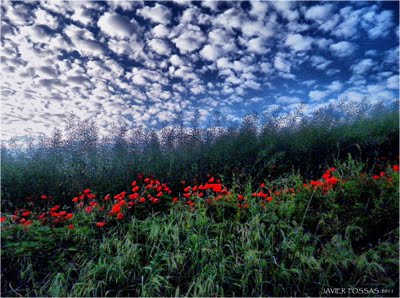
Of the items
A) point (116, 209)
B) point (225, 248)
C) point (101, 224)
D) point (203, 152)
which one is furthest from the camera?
point (203, 152)

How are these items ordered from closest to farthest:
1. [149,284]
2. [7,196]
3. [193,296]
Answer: [193,296]
[149,284]
[7,196]

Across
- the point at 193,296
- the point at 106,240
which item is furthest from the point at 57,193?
the point at 193,296

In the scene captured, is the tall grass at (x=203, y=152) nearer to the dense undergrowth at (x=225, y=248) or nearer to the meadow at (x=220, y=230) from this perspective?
the meadow at (x=220, y=230)

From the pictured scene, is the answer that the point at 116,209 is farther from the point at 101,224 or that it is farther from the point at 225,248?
the point at 225,248

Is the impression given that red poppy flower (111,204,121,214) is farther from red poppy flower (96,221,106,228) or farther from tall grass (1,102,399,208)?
tall grass (1,102,399,208)

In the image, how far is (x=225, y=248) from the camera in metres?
3.03

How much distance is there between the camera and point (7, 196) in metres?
4.81

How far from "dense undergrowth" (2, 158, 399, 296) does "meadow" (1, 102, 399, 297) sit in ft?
0.05

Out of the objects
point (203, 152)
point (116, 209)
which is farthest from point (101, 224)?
point (203, 152)

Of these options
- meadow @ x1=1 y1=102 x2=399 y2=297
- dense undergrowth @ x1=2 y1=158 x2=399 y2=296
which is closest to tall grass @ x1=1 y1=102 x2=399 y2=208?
meadow @ x1=1 y1=102 x2=399 y2=297

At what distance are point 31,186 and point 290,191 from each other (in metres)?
4.89

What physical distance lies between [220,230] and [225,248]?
21 centimetres

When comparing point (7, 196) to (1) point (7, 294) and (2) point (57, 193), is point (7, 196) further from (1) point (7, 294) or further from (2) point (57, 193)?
(1) point (7, 294)

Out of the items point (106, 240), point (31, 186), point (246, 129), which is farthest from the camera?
point (246, 129)
